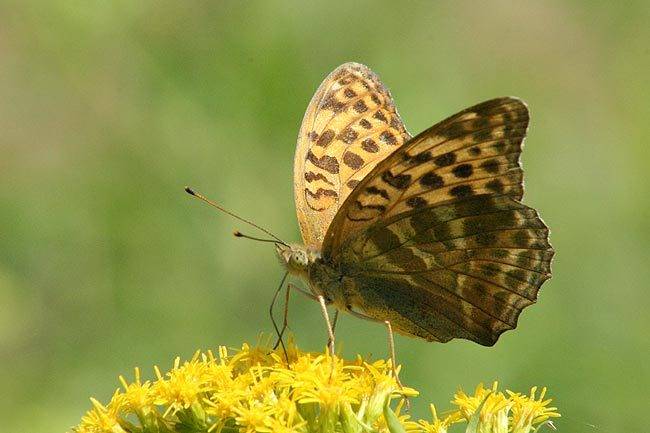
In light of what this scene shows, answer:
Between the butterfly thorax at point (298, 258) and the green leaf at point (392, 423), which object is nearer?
the green leaf at point (392, 423)

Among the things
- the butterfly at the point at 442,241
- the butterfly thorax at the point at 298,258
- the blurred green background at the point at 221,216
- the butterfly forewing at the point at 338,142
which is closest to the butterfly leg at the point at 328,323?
the butterfly at the point at 442,241

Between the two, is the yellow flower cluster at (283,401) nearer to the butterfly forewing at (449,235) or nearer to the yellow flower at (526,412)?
the yellow flower at (526,412)

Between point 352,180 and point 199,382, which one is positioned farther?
point 352,180

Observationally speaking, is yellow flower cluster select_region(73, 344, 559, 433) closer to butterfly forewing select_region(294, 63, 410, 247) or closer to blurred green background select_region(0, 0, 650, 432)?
butterfly forewing select_region(294, 63, 410, 247)

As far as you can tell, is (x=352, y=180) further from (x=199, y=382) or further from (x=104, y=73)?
(x=104, y=73)

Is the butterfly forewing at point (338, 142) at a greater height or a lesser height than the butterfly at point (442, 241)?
greater

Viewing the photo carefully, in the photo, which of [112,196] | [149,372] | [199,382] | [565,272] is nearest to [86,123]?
[112,196]

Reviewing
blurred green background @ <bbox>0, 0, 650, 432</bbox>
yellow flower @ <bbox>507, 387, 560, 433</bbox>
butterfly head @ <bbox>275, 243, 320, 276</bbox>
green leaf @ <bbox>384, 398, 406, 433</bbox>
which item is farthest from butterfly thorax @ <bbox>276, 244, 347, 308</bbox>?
blurred green background @ <bbox>0, 0, 650, 432</bbox>
